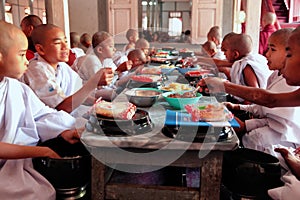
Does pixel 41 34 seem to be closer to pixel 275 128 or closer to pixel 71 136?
pixel 71 136

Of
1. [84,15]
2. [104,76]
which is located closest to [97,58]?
[104,76]

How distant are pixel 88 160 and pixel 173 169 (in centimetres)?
64

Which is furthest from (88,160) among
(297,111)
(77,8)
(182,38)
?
(182,38)

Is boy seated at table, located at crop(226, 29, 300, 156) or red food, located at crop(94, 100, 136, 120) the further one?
boy seated at table, located at crop(226, 29, 300, 156)

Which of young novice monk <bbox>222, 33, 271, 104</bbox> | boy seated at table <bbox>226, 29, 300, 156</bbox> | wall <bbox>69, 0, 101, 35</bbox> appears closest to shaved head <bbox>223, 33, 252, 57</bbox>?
young novice monk <bbox>222, 33, 271, 104</bbox>

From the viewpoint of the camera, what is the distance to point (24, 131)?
1.55 m

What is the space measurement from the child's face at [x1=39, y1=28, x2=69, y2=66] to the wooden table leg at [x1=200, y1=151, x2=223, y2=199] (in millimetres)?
1369

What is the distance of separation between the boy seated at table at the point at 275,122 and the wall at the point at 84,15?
5669mm

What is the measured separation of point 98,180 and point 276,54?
1.44 m

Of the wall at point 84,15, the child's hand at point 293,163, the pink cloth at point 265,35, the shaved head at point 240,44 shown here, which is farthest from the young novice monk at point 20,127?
the wall at point 84,15

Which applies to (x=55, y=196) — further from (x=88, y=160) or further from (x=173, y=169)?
(x=173, y=169)

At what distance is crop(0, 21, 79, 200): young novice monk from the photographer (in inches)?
53.3

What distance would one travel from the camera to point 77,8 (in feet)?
23.5

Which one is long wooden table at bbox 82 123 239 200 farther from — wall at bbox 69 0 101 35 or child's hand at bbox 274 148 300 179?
wall at bbox 69 0 101 35
